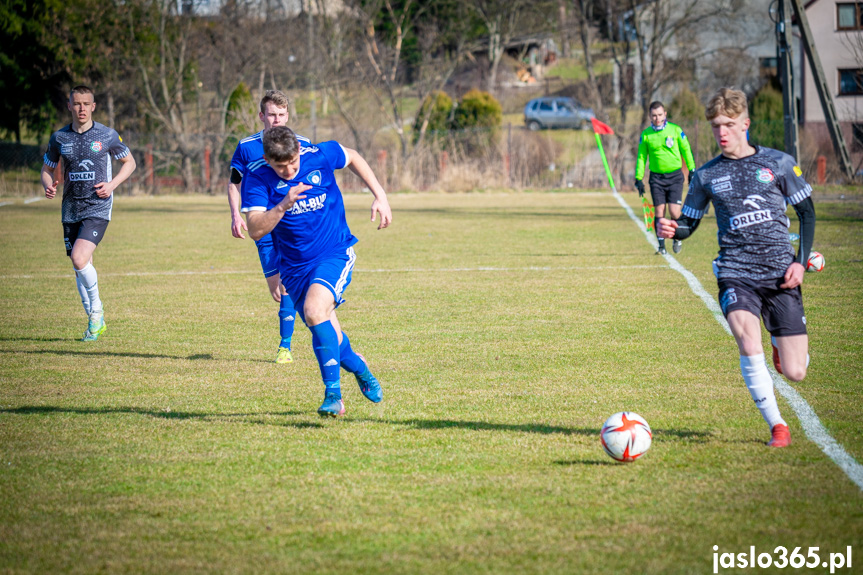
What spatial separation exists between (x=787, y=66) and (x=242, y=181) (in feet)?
59.8

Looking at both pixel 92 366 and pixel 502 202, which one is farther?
pixel 502 202

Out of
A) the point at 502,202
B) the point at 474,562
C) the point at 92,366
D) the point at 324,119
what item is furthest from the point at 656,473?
the point at 324,119

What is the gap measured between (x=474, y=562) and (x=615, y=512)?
821 mm

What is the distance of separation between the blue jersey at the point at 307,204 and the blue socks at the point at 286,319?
6.12ft

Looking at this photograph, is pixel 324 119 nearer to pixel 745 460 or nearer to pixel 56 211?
pixel 56 211

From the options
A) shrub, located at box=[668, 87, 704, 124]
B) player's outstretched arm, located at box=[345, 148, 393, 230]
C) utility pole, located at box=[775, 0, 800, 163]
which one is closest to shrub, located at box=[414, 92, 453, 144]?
shrub, located at box=[668, 87, 704, 124]

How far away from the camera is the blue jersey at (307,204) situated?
518cm

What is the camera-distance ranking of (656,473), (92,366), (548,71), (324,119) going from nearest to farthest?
1. (656,473)
2. (92,366)
3. (324,119)
4. (548,71)

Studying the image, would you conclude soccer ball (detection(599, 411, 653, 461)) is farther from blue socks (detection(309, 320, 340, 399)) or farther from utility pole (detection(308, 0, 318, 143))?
utility pole (detection(308, 0, 318, 143))

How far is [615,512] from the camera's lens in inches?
147

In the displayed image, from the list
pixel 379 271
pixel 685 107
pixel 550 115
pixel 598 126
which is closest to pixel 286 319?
pixel 379 271

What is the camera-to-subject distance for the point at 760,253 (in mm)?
4625

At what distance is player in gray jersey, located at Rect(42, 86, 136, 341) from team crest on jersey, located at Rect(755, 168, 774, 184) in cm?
628

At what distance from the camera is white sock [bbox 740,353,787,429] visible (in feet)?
15.0
